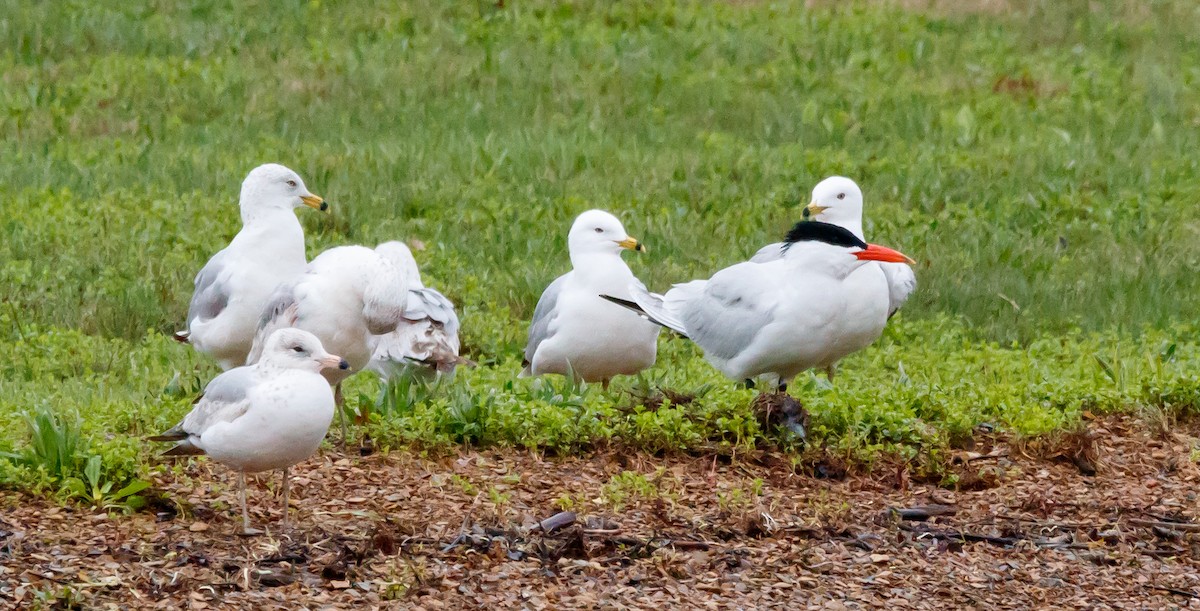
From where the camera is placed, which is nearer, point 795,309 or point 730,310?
point 795,309

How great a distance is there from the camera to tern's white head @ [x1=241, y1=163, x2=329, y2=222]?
25.3 ft

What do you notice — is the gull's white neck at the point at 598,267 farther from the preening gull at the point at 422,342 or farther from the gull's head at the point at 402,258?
the gull's head at the point at 402,258

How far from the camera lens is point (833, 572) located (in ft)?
17.3

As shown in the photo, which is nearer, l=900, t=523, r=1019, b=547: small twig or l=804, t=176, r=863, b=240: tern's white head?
l=900, t=523, r=1019, b=547: small twig

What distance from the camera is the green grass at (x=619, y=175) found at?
7477mm

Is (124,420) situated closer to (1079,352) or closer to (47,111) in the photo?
(1079,352)

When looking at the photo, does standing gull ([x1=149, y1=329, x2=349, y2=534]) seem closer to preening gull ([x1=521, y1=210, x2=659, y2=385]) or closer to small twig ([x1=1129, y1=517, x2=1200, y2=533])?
preening gull ([x1=521, y1=210, x2=659, y2=385])

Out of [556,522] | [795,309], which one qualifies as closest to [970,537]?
[556,522]

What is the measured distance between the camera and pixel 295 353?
18.4 ft

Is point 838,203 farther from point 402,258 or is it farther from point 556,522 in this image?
point 556,522

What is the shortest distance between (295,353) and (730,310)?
99.8 inches

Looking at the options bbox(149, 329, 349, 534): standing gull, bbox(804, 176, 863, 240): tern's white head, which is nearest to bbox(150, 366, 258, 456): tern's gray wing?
bbox(149, 329, 349, 534): standing gull

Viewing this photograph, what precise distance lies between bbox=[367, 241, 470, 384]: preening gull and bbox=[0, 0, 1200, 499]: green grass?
20cm

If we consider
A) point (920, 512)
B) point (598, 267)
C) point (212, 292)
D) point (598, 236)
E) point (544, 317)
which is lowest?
point (920, 512)
